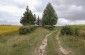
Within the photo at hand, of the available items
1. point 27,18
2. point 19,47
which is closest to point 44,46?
point 19,47

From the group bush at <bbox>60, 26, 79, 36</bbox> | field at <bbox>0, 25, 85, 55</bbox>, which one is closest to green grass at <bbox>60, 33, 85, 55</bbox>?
field at <bbox>0, 25, 85, 55</bbox>

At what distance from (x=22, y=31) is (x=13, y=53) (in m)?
32.1

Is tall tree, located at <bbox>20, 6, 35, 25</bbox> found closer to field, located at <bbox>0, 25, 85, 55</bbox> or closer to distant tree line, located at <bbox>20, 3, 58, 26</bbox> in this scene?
distant tree line, located at <bbox>20, 3, 58, 26</bbox>

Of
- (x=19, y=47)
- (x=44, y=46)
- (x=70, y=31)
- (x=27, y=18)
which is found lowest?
(x=19, y=47)

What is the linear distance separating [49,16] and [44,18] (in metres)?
2.21

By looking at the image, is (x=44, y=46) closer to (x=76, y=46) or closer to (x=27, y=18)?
(x=76, y=46)

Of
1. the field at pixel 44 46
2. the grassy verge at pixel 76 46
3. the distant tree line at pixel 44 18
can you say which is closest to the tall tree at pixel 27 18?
the distant tree line at pixel 44 18

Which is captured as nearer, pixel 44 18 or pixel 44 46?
pixel 44 46

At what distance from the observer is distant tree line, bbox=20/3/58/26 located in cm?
9112

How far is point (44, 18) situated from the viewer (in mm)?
97250

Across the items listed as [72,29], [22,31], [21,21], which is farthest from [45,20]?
[72,29]

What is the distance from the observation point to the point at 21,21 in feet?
302

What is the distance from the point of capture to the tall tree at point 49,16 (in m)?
96.2

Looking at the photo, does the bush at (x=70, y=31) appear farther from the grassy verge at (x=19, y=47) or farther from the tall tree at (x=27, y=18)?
the tall tree at (x=27, y=18)
